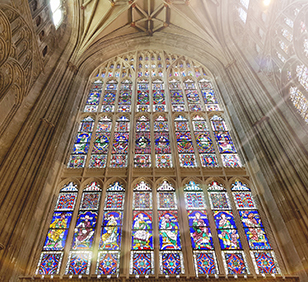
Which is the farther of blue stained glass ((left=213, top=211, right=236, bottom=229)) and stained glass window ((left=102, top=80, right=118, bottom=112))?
stained glass window ((left=102, top=80, right=118, bottom=112))

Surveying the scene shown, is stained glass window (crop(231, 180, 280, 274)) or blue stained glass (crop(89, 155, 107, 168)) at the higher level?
Answer: blue stained glass (crop(89, 155, 107, 168))

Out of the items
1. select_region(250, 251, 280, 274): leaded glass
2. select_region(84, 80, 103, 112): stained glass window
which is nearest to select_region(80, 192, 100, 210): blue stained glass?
select_region(250, 251, 280, 274): leaded glass

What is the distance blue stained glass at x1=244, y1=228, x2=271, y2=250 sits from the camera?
7031mm

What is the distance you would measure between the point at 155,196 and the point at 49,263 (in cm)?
334

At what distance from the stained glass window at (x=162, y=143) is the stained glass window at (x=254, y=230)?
2.42 metres

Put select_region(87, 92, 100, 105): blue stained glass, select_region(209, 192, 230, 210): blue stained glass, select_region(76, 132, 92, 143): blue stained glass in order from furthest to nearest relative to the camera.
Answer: select_region(87, 92, 100, 105): blue stained glass
select_region(76, 132, 92, 143): blue stained glass
select_region(209, 192, 230, 210): blue stained glass

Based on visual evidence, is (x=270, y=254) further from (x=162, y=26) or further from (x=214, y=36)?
(x=162, y=26)

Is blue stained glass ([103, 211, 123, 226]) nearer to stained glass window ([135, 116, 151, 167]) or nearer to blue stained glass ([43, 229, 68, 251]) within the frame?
blue stained glass ([43, 229, 68, 251])

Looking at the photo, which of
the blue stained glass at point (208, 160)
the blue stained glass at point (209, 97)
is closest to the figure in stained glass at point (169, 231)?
the blue stained glass at point (208, 160)

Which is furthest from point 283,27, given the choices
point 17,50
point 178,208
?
point 17,50

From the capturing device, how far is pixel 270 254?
22.5ft

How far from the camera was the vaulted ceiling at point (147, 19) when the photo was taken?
1486cm

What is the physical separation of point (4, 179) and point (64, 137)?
3385mm

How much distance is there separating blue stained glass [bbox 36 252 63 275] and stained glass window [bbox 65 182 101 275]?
0.82 feet
